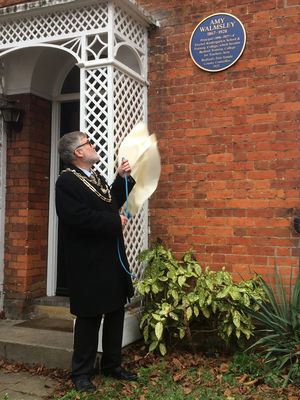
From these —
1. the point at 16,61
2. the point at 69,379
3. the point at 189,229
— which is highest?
the point at 16,61

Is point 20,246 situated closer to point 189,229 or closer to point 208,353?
point 189,229

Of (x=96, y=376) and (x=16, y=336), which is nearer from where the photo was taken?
(x=96, y=376)

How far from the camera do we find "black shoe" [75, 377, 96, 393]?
377 cm

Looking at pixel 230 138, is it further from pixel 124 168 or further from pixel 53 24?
pixel 53 24

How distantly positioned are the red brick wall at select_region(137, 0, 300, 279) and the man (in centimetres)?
125

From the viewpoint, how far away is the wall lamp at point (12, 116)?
19.0 feet

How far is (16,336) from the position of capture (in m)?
4.85

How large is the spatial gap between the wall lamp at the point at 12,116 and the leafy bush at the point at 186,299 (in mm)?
2433

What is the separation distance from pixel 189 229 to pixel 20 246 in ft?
7.38

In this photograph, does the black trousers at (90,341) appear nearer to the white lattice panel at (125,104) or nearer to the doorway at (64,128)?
the white lattice panel at (125,104)

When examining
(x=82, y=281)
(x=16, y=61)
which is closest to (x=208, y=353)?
(x=82, y=281)

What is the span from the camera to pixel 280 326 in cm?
414

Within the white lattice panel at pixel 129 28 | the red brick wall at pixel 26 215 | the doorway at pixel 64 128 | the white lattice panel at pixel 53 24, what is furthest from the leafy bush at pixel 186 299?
the white lattice panel at pixel 53 24

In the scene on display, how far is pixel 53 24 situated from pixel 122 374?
3.74 m
